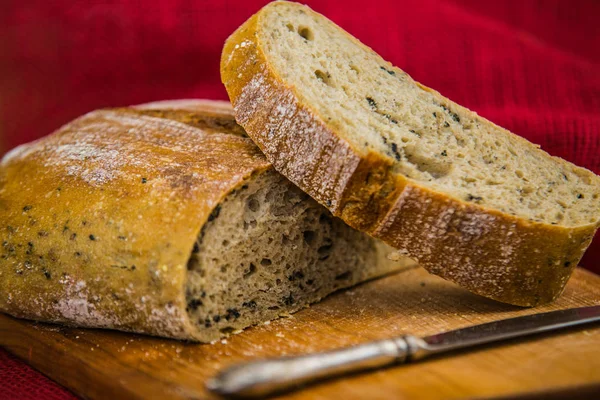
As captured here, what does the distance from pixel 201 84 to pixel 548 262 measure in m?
2.62

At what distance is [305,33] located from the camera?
302 centimetres

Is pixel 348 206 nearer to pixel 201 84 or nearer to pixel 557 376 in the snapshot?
pixel 557 376

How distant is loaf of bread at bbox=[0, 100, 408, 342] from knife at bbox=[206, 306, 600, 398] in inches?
22.5

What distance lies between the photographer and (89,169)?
2.71 m

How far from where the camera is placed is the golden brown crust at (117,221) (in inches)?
92.3

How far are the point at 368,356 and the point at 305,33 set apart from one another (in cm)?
162

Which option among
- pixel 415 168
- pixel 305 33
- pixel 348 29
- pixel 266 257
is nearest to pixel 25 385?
pixel 266 257

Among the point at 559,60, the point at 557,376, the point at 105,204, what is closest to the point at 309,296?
the point at 105,204

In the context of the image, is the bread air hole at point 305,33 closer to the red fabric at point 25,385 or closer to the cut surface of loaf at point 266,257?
the cut surface of loaf at point 266,257

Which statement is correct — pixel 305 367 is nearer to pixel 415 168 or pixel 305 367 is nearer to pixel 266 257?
pixel 266 257

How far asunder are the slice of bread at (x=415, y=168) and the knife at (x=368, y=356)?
0.24 meters

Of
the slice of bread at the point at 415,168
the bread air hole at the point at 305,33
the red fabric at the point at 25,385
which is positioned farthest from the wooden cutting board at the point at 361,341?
the bread air hole at the point at 305,33

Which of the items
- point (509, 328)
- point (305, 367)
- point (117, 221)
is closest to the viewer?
point (305, 367)

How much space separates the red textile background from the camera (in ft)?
13.2
